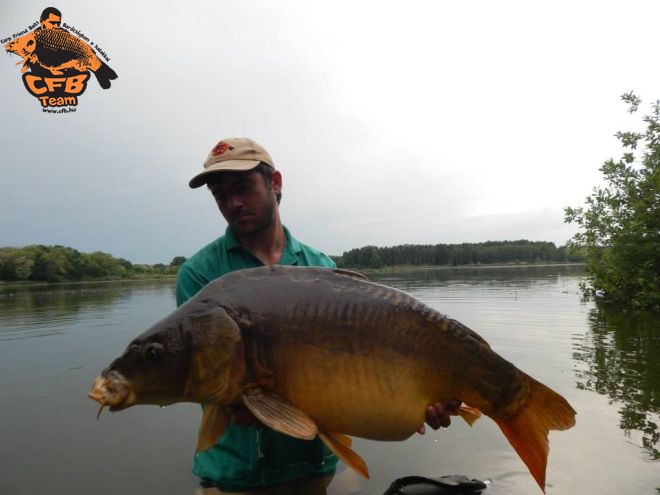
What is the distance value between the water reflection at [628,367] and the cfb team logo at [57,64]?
47.6 feet

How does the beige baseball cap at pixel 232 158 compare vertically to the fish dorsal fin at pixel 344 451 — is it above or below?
above

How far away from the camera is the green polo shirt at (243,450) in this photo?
2834 millimetres

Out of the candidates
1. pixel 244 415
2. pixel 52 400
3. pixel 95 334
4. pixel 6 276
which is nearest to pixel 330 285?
pixel 244 415

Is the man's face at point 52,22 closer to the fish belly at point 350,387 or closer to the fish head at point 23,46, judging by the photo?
the fish head at point 23,46

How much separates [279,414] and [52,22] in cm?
1617

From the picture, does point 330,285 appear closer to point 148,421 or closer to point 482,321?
point 148,421

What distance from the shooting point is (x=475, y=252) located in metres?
99.6

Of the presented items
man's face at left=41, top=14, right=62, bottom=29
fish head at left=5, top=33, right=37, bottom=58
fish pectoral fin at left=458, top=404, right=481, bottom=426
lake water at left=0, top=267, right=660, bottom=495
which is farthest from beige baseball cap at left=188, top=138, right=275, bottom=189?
man's face at left=41, top=14, right=62, bottom=29

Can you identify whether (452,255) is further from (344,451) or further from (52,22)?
(344,451)

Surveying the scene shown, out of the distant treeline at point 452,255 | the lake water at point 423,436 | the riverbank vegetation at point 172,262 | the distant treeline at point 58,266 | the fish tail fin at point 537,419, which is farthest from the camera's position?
the distant treeline at point 452,255

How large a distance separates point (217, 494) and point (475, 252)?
102534 mm

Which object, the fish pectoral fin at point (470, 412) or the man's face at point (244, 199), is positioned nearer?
the fish pectoral fin at point (470, 412)

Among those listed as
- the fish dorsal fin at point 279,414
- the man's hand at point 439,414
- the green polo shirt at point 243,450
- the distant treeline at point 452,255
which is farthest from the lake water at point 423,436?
the distant treeline at point 452,255

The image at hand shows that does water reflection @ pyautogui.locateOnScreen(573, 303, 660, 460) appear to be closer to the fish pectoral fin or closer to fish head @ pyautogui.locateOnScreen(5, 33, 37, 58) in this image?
the fish pectoral fin
